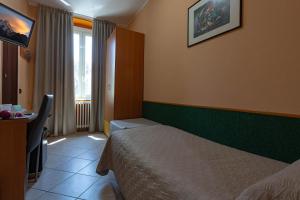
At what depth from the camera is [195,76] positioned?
6.71ft

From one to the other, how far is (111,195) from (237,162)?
114cm

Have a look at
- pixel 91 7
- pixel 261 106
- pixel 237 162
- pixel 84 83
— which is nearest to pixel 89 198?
pixel 237 162

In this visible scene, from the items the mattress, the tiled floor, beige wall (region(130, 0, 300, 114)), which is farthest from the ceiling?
the tiled floor

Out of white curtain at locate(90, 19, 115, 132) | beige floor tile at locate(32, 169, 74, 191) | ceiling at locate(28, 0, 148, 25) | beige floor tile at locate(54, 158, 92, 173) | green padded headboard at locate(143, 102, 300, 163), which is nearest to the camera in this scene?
green padded headboard at locate(143, 102, 300, 163)

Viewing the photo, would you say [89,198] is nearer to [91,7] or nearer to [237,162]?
[237,162]

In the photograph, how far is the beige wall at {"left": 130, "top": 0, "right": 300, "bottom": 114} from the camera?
3.87 feet

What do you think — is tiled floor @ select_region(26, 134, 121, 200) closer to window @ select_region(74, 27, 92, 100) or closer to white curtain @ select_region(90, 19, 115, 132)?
white curtain @ select_region(90, 19, 115, 132)

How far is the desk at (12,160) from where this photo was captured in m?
1.28

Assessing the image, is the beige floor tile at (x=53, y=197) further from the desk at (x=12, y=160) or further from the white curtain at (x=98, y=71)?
the white curtain at (x=98, y=71)

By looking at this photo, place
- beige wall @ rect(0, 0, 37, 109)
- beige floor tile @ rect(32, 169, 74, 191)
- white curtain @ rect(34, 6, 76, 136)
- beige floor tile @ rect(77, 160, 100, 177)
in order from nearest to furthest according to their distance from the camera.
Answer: beige floor tile @ rect(32, 169, 74, 191), beige floor tile @ rect(77, 160, 100, 177), beige wall @ rect(0, 0, 37, 109), white curtain @ rect(34, 6, 76, 136)

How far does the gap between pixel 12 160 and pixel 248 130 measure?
1832 millimetres

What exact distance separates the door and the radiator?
140 centimetres

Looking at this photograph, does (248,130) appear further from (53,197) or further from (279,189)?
(53,197)

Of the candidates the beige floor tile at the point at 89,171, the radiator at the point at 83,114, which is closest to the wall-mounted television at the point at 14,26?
the radiator at the point at 83,114
